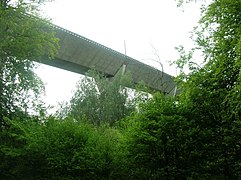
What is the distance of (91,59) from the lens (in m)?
21.8

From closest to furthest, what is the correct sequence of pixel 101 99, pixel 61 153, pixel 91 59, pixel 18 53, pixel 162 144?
1. pixel 162 144
2. pixel 61 153
3. pixel 18 53
4. pixel 101 99
5. pixel 91 59

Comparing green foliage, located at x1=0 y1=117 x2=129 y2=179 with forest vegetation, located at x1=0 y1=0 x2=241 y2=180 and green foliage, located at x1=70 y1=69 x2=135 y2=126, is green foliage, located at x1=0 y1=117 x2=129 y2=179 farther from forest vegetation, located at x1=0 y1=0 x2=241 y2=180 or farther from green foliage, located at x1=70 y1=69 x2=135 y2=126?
green foliage, located at x1=70 y1=69 x2=135 y2=126

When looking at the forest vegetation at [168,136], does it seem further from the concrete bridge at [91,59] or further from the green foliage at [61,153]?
the concrete bridge at [91,59]

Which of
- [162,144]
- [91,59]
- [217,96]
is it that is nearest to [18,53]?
[162,144]

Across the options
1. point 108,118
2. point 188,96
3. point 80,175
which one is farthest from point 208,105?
point 108,118

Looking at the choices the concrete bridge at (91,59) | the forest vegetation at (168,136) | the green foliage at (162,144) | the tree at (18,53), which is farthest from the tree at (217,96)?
the concrete bridge at (91,59)

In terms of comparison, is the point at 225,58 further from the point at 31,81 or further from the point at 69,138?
the point at 31,81

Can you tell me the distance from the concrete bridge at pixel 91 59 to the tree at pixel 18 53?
5.36 metres

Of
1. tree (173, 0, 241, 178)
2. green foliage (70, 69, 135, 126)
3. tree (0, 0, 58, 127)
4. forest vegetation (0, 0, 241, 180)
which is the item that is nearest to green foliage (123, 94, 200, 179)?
forest vegetation (0, 0, 241, 180)

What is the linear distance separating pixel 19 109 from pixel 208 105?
721cm

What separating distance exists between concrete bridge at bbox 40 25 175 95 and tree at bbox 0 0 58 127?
5.36 meters

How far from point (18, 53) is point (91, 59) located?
35.8 ft

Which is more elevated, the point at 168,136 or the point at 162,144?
the point at 168,136

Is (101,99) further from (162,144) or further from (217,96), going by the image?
(217,96)
